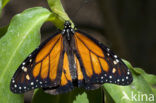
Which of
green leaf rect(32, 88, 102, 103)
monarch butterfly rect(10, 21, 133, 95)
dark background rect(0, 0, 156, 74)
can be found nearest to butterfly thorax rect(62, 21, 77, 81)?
monarch butterfly rect(10, 21, 133, 95)

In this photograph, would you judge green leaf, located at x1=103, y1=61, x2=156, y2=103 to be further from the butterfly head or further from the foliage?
the butterfly head

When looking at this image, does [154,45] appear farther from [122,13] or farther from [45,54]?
[45,54]

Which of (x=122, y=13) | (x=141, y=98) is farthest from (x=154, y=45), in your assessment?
(x=141, y=98)

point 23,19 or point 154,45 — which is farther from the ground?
point 23,19

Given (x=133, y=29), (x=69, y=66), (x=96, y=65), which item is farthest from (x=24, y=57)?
(x=133, y=29)

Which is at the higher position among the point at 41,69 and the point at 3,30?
the point at 3,30

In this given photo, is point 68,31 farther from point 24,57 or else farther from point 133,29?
point 133,29
